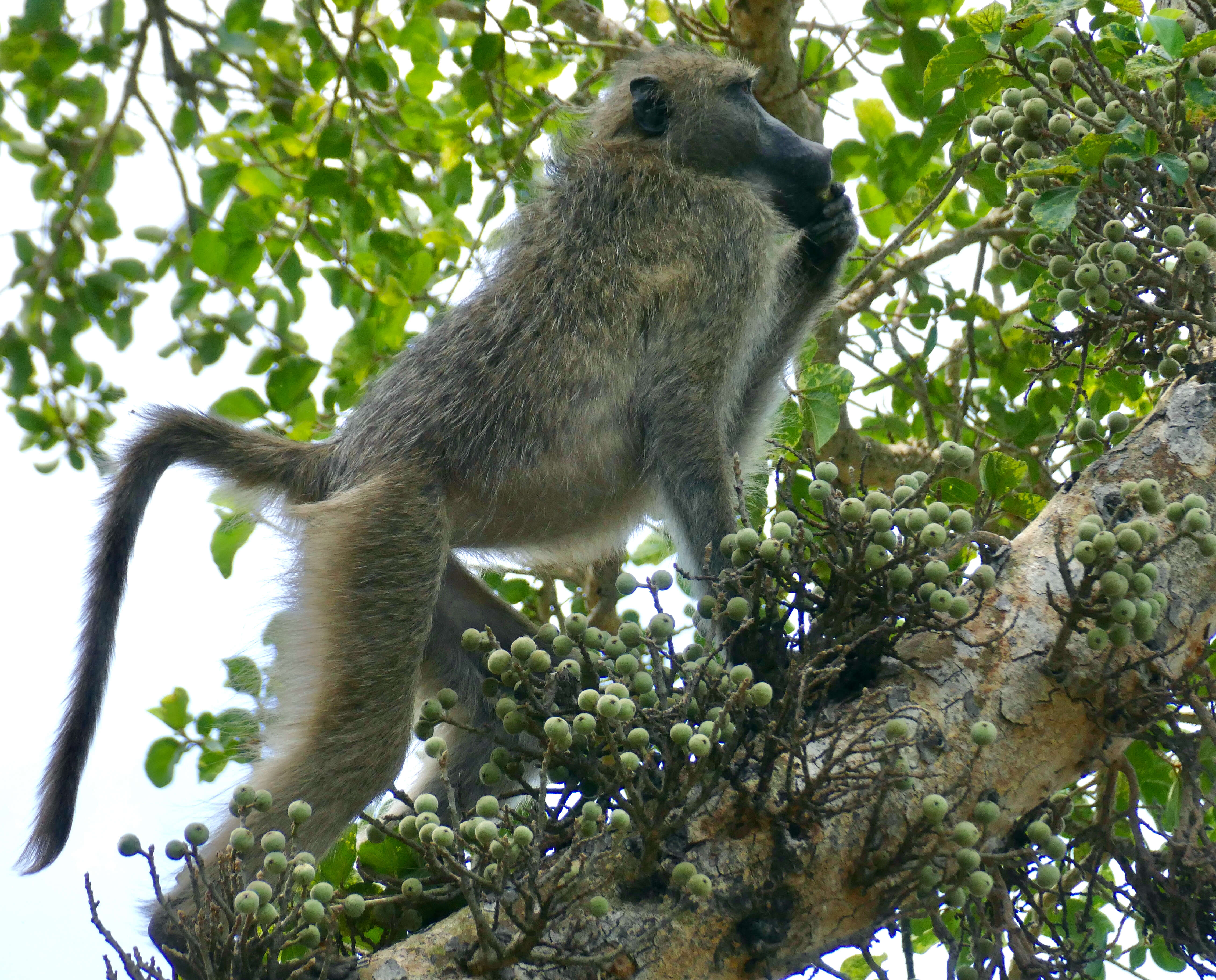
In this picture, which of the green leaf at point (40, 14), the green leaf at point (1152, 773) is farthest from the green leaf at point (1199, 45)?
the green leaf at point (40, 14)

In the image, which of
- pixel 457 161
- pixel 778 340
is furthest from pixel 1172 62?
pixel 457 161

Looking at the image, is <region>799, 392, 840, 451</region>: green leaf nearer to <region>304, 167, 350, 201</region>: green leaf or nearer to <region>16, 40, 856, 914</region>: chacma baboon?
<region>16, 40, 856, 914</region>: chacma baboon

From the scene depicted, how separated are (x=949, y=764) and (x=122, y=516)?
158 cm

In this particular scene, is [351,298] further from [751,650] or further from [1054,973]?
[1054,973]

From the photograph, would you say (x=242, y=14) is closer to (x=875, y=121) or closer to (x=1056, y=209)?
(x=875, y=121)

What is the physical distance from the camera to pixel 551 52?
12.8ft

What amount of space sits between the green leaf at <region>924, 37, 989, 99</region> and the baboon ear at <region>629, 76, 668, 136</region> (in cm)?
109

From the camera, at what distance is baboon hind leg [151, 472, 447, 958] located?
1.77 m

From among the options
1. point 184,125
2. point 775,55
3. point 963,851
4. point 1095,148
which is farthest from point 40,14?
point 963,851

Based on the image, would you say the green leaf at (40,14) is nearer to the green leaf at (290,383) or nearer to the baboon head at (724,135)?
the green leaf at (290,383)

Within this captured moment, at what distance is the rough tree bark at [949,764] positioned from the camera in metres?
1.38

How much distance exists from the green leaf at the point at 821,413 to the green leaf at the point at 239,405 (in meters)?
1.70

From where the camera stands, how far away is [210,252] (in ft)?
11.4

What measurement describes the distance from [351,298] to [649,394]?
1.87 metres
